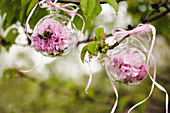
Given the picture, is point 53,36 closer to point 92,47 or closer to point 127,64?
point 92,47

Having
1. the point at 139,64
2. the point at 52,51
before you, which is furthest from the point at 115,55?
the point at 52,51

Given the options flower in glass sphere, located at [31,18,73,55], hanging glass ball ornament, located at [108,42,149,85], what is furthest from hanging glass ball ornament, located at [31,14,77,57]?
hanging glass ball ornament, located at [108,42,149,85]

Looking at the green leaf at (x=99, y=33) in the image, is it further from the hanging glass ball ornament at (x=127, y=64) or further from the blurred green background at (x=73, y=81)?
the blurred green background at (x=73, y=81)

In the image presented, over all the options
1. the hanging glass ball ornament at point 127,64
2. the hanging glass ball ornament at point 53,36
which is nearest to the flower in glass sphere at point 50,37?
the hanging glass ball ornament at point 53,36

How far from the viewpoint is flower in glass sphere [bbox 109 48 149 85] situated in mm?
546

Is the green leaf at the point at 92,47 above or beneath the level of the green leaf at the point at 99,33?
beneath

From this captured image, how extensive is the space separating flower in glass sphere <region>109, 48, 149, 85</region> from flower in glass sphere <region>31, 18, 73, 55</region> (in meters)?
0.15

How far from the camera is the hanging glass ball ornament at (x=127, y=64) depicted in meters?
0.55

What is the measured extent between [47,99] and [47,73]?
61 centimetres

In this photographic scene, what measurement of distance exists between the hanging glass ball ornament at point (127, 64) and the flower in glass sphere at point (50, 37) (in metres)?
0.15

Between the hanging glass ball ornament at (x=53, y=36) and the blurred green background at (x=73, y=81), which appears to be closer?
the hanging glass ball ornament at (x=53, y=36)

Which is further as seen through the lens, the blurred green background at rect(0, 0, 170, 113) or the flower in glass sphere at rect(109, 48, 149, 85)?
the blurred green background at rect(0, 0, 170, 113)

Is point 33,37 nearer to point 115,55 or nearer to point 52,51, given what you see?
point 52,51

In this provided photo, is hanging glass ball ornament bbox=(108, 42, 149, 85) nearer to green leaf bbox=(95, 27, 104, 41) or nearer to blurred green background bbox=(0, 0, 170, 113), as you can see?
green leaf bbox=(95, 27, 104, 41)
